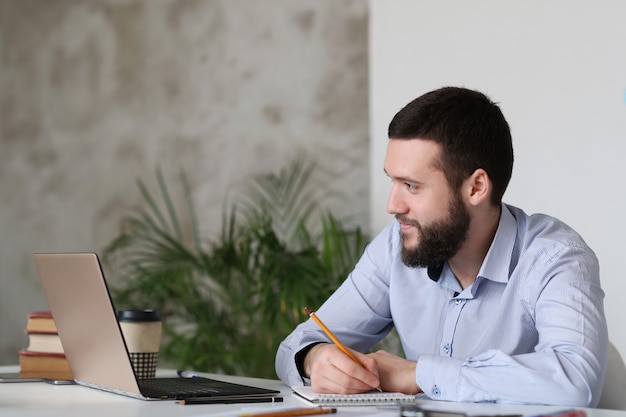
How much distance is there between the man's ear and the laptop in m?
0.65

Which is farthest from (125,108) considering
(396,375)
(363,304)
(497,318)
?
(396,375)

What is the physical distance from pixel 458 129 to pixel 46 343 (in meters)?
1.13

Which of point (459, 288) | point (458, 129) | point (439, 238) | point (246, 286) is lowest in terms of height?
point (246, 286)

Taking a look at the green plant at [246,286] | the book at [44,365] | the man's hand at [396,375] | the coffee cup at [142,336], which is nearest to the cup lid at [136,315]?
the coffee cup at [142,336]

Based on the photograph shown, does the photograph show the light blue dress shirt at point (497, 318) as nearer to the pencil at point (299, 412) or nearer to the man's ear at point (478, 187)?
the man's ear at point (478, 187)

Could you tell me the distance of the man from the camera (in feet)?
5.28

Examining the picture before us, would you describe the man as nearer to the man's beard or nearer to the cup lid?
the man's beard

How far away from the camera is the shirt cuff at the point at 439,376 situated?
1.60 metres

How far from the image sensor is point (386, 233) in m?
2.21

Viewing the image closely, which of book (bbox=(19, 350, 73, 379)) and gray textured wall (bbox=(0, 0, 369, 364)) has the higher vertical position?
gray textured wall (bbox=(0, 0, 369, 364))

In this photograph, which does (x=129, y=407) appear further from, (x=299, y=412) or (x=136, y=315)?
(x=136, y=315)

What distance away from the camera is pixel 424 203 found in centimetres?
193

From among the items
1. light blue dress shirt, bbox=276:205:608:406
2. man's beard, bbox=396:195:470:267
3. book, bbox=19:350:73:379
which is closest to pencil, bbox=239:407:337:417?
light blue dress shirt, bbox=276:205:608:406

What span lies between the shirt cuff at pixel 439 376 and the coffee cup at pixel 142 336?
0.65m
